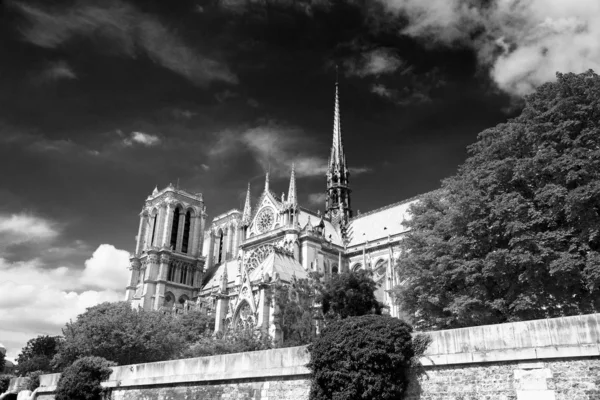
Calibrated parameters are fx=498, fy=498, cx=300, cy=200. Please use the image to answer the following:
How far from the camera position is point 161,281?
7688cm

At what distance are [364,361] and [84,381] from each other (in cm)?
1585

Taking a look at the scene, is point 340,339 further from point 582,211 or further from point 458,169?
point 458,169

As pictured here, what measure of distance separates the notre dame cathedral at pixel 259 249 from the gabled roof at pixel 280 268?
13 centimetres

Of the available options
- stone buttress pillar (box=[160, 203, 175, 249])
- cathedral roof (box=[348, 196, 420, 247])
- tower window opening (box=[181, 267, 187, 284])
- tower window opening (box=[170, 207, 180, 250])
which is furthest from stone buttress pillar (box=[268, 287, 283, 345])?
tower window opening (box=[170, 207, 180, 250])

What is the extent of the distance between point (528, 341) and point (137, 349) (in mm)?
34469

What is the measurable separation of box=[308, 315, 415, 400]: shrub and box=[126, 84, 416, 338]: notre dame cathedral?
56.4 feet

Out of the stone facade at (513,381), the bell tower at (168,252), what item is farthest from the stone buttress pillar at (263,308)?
the bell tower at (168,252)

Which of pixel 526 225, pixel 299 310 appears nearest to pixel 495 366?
pixel 526 225

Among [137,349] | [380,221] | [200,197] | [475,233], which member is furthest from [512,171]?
[200,197]

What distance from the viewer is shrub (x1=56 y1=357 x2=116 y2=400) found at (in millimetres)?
23359

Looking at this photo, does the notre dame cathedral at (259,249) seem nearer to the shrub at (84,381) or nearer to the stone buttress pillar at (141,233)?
the stone buttress pillar at (141,233)

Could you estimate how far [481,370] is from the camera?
41.2 ft

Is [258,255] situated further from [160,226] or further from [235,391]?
[235,391]

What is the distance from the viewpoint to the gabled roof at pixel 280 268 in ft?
140
